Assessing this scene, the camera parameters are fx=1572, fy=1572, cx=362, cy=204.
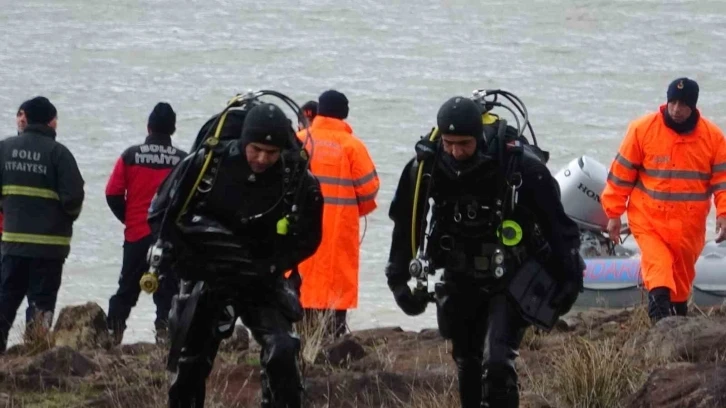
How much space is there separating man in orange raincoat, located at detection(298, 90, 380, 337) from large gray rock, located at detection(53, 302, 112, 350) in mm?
1218

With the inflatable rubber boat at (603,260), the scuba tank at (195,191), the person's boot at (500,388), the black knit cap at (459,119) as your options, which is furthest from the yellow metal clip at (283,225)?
the inflatable rubber boat at (603,260)

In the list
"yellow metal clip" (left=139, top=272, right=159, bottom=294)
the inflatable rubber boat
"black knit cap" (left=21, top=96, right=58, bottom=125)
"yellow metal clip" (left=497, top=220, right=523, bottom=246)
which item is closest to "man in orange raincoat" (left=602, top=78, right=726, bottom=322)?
the inflatable rubber boat

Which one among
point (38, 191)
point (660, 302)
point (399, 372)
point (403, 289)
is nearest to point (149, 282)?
point (403, 289)

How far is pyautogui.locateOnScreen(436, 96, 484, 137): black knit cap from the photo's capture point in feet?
19.0

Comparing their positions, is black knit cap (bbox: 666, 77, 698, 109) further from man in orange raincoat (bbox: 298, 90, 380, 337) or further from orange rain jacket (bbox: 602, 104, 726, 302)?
man in orange raincoat (bbox: 298, 90, 380, 337)

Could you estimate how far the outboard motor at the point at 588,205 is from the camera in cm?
1147

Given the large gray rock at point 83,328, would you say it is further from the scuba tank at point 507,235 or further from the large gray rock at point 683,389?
the large gray rock at point 683,389

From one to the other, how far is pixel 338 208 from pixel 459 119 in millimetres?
3783

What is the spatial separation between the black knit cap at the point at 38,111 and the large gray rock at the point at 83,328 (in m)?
1.19

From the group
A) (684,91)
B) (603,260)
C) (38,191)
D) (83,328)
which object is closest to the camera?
(684,91)

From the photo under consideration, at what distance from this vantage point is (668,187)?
8.55 m

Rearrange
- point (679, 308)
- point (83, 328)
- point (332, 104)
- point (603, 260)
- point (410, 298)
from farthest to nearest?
point (603, 260) < point (332, 104) < point (83, 328) < point (679, 308) < point (410, 298)

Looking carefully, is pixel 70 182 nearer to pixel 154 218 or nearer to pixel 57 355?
pixel 57 355

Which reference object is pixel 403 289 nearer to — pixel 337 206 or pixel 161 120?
pixel 337 206
